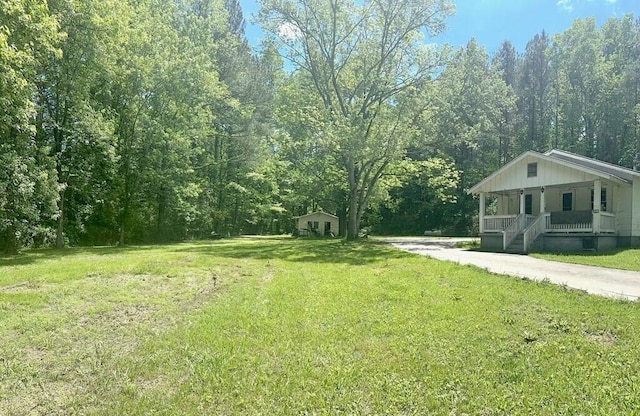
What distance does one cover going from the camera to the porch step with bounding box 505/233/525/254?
53.8ft

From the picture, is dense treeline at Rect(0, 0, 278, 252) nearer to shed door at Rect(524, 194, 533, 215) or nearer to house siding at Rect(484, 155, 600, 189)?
house siding at Rect(484, 155, 600, 189)

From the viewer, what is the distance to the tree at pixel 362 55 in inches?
813

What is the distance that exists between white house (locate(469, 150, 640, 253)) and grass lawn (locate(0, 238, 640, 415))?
10.5 meters

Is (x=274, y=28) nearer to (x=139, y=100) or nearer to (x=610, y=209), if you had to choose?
(x=139, y=100)

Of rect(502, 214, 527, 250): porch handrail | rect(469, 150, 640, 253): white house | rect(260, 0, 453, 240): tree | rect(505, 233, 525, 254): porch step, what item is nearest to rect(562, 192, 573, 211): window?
rect(469, 150, 640, 253): white house

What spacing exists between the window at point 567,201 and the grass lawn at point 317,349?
14.1m

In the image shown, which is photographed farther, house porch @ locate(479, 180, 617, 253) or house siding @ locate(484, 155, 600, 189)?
house siding @ locate(484, 155, 600, 189)

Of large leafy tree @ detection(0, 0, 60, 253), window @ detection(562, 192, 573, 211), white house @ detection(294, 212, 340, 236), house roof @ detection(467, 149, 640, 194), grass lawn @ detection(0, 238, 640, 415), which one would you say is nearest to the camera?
grass lawn @ detection(0, 238, 640, 415)

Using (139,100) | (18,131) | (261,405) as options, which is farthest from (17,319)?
(139,100)

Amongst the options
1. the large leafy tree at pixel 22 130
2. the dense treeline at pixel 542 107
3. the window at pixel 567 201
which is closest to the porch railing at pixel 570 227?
the window at pixel 567 201

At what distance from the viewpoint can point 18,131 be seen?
14.0m

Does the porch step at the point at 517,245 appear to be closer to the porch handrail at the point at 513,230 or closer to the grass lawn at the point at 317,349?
the porch handrail at the point at 513,230

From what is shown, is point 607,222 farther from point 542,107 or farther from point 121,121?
point 542,107

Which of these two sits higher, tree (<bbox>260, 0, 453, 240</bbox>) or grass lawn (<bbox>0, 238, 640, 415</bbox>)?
tree (<bbox>260, 0, 453, 240</bbox>)
